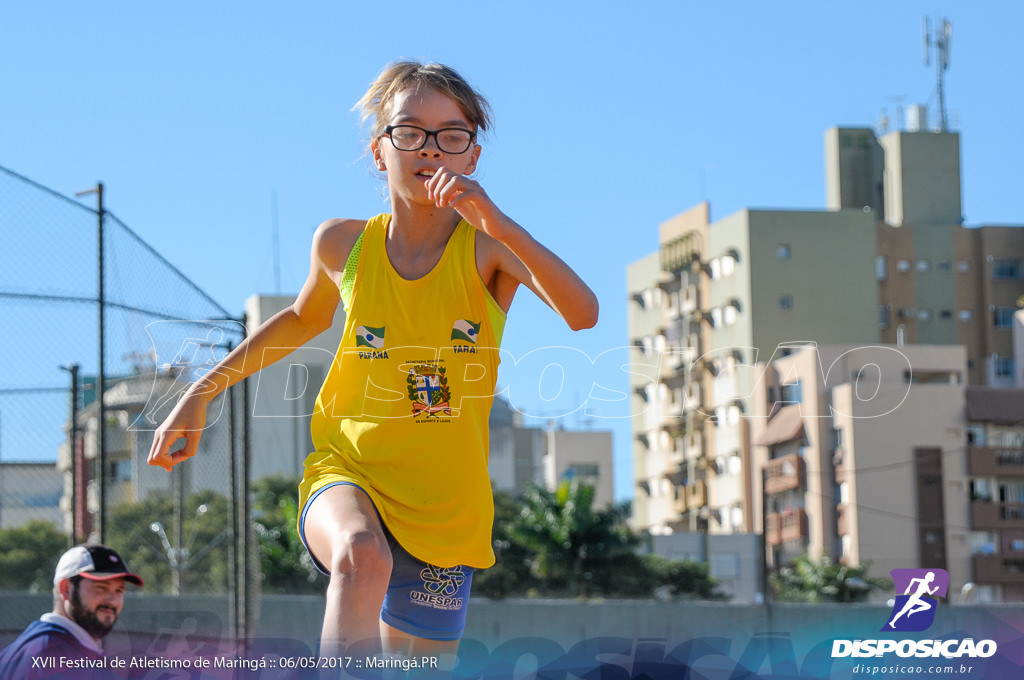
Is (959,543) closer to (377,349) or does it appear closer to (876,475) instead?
(876,475)

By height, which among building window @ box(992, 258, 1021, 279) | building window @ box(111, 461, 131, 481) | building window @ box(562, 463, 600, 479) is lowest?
building window @ box(562, 463, 600, 479)

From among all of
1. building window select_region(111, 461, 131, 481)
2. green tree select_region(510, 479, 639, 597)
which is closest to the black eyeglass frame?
green tree select_region(510, 479, 639, 597)

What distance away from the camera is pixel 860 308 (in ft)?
225

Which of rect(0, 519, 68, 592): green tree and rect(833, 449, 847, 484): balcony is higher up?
rect(0, 519, 68, 592): green tree

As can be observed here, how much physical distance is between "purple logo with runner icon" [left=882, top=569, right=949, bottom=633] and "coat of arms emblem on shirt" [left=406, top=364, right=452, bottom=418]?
1.39 meters

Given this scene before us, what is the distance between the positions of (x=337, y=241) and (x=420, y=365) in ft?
1.52

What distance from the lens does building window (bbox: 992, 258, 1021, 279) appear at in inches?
2803

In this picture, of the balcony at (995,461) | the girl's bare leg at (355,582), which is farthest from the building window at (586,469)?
the girl's bare leg at (355,582)

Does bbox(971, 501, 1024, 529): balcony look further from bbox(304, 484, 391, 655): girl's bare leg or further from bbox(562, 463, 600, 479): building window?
bbox(304, 484, 391, 655): girl's bare leg

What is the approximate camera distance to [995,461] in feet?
186

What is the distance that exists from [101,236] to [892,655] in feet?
23.4

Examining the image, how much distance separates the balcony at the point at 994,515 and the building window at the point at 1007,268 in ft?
56.0

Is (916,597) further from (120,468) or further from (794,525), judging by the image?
(794,525)

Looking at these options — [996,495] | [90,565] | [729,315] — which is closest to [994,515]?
[996,495]
